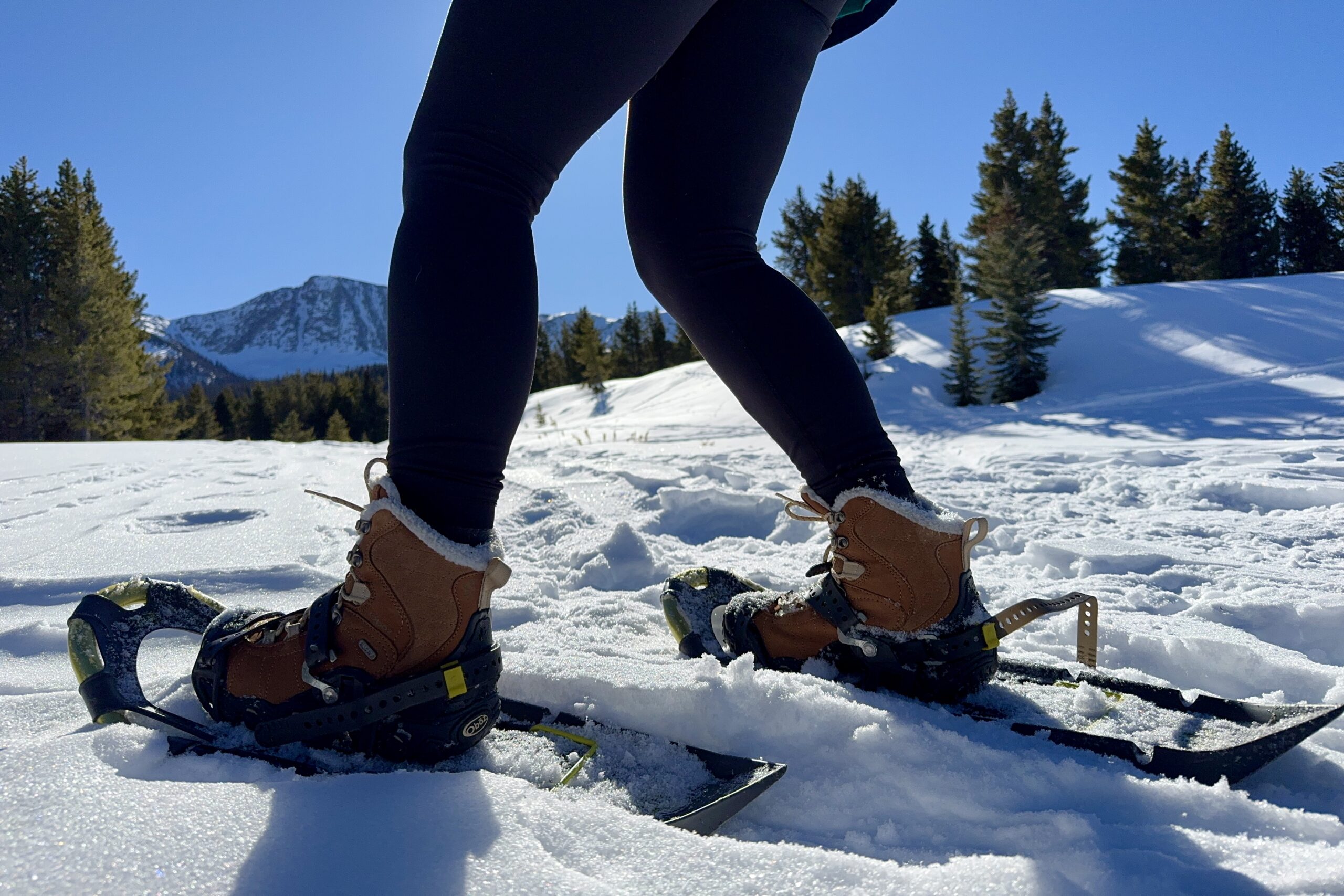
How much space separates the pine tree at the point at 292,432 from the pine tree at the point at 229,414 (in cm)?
344

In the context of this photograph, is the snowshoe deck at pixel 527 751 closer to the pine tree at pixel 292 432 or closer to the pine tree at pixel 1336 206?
the pine tree at pixel 1336 206

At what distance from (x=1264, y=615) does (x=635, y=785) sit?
4.47 ft

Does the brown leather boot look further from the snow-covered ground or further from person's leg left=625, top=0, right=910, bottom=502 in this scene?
person's leg left=625, top=0, right=910, bottom=502

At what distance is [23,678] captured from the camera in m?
0.97

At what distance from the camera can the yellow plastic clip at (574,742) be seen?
2.36 feet

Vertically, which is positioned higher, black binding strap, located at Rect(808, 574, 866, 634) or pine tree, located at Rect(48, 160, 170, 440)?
pine tree, located at Rect(48, 160, 170, 440)

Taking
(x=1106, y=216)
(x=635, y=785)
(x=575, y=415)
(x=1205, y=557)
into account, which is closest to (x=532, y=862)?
(x=635, y=785)

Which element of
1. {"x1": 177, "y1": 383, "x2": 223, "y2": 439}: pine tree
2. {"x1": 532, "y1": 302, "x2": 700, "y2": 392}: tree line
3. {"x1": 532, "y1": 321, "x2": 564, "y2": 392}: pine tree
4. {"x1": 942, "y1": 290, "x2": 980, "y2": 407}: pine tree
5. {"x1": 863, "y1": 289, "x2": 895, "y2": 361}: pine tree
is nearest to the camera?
{"x1": 942, "y1": 290, "x2": 980, "y2": 407}: pine tree

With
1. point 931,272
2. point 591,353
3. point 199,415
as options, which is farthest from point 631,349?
point 199,415

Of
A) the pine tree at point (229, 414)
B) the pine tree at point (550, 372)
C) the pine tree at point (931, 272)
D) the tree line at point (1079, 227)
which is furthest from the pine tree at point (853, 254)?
the pine tree at point (229, 414)

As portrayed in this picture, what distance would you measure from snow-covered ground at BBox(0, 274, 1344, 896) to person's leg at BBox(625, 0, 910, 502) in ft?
1.06

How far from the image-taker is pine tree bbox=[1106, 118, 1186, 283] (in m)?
21.9

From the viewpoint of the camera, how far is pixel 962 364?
11.1 metres

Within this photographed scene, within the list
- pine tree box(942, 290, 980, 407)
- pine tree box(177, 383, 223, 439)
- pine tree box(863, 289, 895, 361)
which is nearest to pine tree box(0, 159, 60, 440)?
pine tree box(177, 383, 223, 439)
